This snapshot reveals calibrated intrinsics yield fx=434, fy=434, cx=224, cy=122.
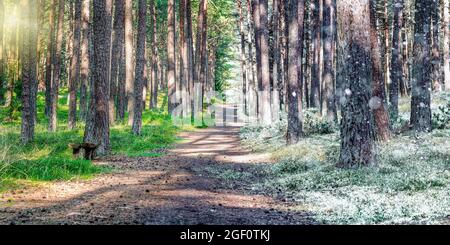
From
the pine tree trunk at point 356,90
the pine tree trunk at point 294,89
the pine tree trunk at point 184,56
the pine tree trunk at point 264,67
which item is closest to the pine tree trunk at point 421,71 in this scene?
the pine tree trunk at point 356,90

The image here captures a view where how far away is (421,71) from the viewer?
45.6ft

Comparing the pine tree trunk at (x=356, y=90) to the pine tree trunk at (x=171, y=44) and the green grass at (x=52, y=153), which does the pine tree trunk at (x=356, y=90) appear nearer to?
the green grass at (x=52, y=153)

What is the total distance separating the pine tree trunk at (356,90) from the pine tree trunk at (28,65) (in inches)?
443

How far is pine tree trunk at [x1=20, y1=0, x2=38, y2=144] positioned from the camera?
51.8ft

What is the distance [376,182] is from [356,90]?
8.55ft

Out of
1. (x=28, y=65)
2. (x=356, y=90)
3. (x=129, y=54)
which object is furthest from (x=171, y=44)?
(x=356, y=90)

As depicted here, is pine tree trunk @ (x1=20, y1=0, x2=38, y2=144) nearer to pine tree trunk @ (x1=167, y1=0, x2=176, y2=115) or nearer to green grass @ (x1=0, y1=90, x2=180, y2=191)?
green grass @ (x1=0, y1=90, x2=180, y2=191)

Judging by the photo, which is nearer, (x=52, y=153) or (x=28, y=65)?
(x=52, y=153)

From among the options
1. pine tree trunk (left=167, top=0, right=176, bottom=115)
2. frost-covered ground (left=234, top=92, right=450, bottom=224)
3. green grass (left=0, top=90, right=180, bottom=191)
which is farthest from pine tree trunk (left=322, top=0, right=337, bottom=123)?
pine tree trunk (left=167, top=0, right=176, bottom=115)

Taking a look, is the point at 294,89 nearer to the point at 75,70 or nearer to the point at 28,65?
the point at 28,65

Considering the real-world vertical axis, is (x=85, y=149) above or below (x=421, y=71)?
below

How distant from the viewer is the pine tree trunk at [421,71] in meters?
13.6

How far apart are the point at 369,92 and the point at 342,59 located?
111 centimetres
